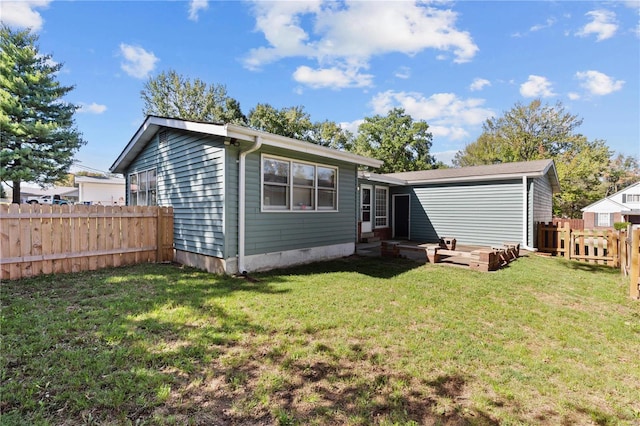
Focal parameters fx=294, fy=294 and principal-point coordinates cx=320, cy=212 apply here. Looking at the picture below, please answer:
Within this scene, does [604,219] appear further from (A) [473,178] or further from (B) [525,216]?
(A) [473,178]

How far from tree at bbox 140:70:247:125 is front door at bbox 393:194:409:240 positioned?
2124cm

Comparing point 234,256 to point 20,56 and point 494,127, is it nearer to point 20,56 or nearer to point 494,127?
point 20,56

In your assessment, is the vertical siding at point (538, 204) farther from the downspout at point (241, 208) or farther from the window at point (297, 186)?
the downspout at point (241, 208)

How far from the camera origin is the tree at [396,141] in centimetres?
3161

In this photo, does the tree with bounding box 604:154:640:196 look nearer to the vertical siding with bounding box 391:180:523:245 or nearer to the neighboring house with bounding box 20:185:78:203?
the vertical siding with bounding box 391:180:523:245

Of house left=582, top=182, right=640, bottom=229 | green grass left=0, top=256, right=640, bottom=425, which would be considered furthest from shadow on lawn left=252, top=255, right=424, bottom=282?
house left=582, top=182, right=640, bottom=229

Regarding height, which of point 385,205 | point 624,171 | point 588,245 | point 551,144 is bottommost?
point 588,245

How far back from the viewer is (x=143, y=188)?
31.7 feet

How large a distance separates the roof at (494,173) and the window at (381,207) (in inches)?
48.7

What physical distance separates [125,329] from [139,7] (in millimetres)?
8628

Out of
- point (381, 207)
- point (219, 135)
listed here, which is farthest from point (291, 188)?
point (381, 207)

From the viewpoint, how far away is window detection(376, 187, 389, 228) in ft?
45.2

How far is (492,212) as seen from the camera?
Answer: 38.0 feet

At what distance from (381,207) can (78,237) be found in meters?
11.2
